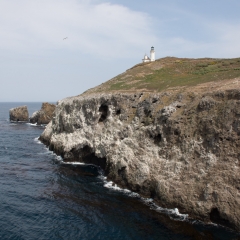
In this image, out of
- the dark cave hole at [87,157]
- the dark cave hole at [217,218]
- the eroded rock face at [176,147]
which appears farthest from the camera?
the dark cave hole at [87,157]

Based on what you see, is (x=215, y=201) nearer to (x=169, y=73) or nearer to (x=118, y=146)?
(x=118, y=146)

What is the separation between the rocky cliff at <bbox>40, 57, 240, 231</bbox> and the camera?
24625 mm

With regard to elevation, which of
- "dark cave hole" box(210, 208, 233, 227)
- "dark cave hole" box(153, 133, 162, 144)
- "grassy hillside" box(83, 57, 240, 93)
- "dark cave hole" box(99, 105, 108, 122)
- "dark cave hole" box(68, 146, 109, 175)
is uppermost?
"grassy hillside" box(83, 57, 240, 93)

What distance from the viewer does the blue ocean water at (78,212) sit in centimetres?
2250

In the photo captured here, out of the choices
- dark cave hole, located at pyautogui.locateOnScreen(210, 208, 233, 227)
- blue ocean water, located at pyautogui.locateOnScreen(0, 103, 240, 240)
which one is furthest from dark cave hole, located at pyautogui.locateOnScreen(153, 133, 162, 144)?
dark cave hole, located at pyautogui.locateOnScreen(210, 208, 233, 227)

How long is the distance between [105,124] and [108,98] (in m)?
4.11

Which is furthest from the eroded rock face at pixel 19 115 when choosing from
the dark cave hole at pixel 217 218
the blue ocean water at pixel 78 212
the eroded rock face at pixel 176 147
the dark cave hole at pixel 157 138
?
the dark cave hole at pixel 217 218

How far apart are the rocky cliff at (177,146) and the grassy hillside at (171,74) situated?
8.09 metres

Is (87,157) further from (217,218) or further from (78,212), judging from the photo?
(217,218)

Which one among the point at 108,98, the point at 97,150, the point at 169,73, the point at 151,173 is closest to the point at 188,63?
the point at 169,73

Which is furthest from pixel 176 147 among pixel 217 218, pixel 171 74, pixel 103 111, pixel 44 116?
pixel 44 116

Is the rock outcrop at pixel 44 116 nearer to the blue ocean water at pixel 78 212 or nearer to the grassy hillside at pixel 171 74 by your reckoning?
the grassy hillside at pixel 171 74

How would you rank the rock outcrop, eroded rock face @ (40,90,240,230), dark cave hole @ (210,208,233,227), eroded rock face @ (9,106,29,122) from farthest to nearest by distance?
eroded rock face @ (9,106,29,122)
the rock outcrop
eroded rock face @ (40,90,240,230)
dark cave hole @ (210,208,233,227)

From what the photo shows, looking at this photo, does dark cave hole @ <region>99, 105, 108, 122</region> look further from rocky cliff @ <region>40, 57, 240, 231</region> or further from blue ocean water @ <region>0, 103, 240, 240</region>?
blue ocean water @ <region>0, 103, 240, 240</region>
